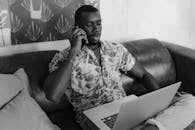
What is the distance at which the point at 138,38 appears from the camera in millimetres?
2379

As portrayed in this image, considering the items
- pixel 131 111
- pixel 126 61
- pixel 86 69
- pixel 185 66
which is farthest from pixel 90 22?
pixel 185 66

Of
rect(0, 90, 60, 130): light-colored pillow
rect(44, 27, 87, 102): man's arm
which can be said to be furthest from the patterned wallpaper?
rect(0, 90, 60, 130): light-colored pillow

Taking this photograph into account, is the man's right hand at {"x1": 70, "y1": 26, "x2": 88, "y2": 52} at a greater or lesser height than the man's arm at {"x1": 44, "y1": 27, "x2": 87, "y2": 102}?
greater

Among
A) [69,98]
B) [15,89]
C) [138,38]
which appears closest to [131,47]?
[138,38]

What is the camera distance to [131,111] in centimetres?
110

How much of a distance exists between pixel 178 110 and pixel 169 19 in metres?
1.44

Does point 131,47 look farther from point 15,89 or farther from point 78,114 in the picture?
point 15,89

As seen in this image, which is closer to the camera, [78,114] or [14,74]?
[14,74]

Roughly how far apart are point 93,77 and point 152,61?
25.8 inches

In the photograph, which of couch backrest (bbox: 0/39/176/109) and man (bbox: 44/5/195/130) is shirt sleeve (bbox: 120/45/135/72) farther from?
couch backrest (bbox: 0/39/176/109)

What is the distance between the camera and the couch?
1585 millimetres

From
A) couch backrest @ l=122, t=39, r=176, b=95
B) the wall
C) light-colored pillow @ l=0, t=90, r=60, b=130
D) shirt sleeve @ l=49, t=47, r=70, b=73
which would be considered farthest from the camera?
the wall

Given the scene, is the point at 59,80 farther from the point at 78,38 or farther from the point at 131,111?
the point at 131,111

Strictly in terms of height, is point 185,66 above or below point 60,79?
below
